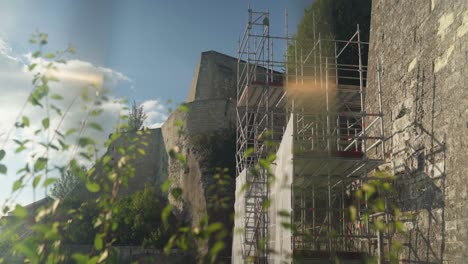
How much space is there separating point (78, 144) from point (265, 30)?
10254 millimetres

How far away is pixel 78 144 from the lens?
2.15 meters

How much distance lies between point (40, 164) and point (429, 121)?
583 cm

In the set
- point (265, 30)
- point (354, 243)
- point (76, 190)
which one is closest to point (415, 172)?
point (354, 243)

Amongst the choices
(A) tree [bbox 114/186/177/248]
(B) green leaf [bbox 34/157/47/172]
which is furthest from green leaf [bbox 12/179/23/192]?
(A) tree [bbox 114/186/177/248]

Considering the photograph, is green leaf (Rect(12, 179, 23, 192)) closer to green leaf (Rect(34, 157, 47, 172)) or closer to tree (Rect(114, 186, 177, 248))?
green leaf (Rect(34, 157, 47, 172))

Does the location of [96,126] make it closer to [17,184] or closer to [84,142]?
[84,142]

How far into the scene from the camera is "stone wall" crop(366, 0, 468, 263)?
611 cm

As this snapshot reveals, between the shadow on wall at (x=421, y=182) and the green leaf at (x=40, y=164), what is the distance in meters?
5.41

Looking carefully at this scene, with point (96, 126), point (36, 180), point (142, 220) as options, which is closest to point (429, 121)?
point (96, 126)

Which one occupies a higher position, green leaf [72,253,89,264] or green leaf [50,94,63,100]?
green leaf [50,94,63,100]

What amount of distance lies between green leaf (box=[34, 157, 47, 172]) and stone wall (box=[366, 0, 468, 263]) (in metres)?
5.00

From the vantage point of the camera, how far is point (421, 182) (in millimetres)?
7043

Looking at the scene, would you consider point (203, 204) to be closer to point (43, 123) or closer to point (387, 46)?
point (387, 46)

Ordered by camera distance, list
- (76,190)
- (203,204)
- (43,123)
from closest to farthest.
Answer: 1. (43,123)
2. (203,204)
3. (76,190)
